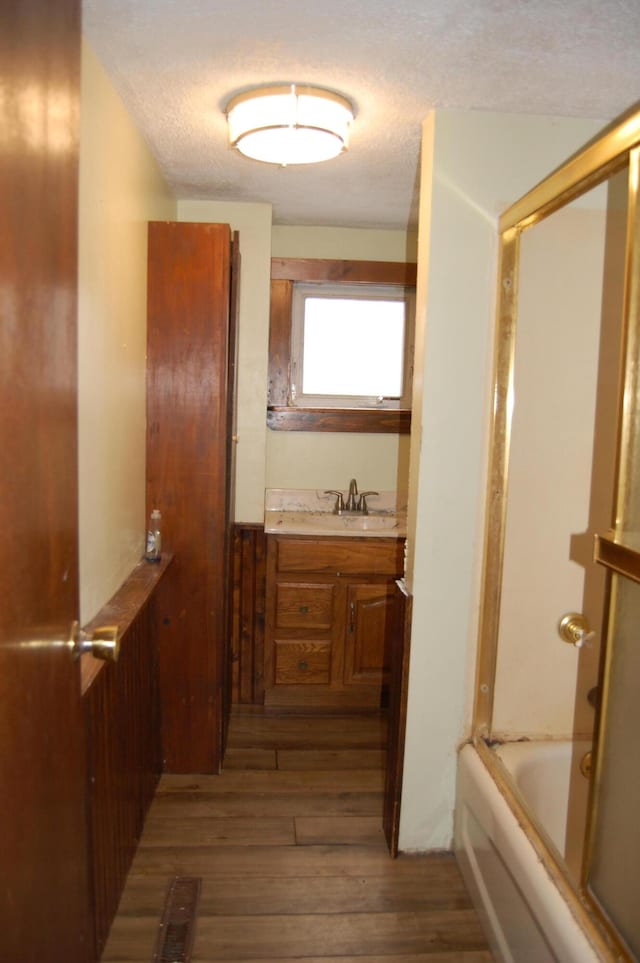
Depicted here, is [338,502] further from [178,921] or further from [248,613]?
[178,921]

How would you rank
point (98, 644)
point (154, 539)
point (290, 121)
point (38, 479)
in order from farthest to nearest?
1. point (154, 539)
2. point (290, 121)
3. point (98, 644)
4. point (38, 479)

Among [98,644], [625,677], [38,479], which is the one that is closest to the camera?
[38,479]

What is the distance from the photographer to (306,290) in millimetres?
3482

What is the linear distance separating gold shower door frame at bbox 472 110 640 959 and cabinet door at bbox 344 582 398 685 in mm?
1059

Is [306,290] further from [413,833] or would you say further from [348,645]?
[413,833]

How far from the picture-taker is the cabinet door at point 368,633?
3.19 m

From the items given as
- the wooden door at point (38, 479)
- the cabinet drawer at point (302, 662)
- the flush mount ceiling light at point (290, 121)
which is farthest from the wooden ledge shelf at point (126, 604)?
the flush mount ceiling light at point (290, 121)

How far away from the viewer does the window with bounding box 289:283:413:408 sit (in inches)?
138

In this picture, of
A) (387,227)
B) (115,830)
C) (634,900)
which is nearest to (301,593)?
(115,830)

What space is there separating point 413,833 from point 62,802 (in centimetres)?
145

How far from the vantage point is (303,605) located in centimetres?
319

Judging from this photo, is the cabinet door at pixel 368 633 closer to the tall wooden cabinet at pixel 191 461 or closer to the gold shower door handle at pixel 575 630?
the tall wooden cabinet at pixel 191 461

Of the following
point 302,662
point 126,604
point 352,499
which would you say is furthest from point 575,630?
point 352,499

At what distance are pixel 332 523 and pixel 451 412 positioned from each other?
1308 mm
